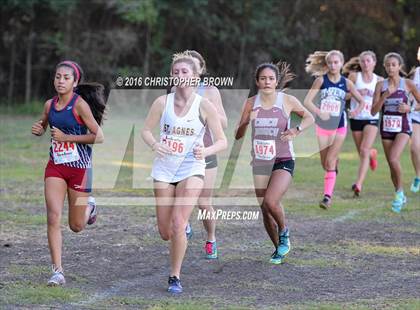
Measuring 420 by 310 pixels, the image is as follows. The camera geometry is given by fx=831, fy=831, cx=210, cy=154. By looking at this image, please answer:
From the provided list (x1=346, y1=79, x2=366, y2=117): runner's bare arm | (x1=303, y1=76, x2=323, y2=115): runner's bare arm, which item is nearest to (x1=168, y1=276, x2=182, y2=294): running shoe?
(x1=303, y1=76, x2=323, y2=115): runner's bare arm

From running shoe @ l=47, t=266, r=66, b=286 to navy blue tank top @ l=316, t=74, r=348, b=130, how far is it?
571 cm

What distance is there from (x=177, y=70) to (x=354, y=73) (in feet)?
22.5

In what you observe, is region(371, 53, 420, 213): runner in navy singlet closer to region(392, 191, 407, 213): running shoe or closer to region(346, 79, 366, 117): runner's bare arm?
region(392, 191, 407, 213): running shoe

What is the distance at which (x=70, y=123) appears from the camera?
7312 millimetres

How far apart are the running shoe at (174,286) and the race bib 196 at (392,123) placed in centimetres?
566

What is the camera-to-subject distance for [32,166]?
16.2 metres

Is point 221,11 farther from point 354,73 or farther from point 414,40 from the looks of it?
point 354,73

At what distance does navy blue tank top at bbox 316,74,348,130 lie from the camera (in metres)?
11.9

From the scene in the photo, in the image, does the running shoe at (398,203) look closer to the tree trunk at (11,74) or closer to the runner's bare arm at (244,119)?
the runner's bare arm at (244,119)

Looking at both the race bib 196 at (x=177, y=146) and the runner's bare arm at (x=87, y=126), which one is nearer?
the race bib 196 at (x=177, y=146)

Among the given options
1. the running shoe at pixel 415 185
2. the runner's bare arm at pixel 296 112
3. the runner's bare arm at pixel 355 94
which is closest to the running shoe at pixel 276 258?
the runner's bare arm at pixel 296 112

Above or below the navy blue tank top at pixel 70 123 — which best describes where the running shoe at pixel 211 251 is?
below

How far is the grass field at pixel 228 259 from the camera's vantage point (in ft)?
21.7

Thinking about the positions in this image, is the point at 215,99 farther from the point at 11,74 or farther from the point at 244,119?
the point at 11,74
